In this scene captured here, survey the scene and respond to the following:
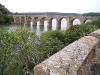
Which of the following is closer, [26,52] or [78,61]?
[78,61]

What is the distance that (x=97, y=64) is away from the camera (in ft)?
14.9

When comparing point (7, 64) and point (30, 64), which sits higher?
point (7, 64)

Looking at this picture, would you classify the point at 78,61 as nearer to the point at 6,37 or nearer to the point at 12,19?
the point at 6,37

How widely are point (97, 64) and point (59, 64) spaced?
2.14 meters

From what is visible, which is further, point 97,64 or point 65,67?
point 97,64

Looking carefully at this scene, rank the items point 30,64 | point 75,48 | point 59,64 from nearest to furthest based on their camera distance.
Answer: point 59,64 < point 75,48 < point 30,64

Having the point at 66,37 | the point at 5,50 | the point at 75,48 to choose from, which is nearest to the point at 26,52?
the point at 5,50

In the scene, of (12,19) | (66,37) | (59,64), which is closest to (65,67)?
(59,64)

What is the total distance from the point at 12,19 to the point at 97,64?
9243 centimetres

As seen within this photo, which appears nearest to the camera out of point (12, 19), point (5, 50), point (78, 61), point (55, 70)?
point (55, 70)

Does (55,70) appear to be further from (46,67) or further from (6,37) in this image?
(6,37)

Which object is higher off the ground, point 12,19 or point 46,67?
point 46,67

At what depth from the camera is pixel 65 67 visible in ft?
8.57

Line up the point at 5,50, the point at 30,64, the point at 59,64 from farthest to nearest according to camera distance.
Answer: the point at 30,64, the point at 5,50, the point at 59,64
